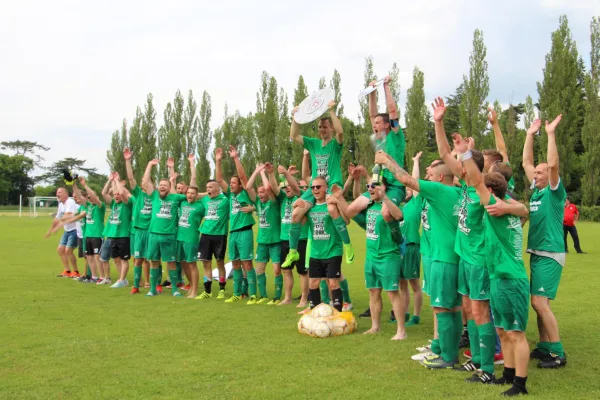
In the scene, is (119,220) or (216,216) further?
(119,220)

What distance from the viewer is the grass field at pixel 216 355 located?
5473mm

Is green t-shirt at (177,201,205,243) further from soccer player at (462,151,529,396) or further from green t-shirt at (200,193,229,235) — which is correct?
soccer player at (462,151,529,396)

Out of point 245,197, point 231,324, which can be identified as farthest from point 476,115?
point 231,324

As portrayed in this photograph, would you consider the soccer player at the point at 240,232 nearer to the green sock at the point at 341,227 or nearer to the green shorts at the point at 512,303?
the green sock at the point at 341,227

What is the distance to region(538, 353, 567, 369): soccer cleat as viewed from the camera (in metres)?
6.27

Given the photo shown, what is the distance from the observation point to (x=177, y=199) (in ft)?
40.3

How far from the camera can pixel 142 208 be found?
12.8m

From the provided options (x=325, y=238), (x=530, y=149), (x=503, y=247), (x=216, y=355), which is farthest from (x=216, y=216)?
(x=503, y=247)

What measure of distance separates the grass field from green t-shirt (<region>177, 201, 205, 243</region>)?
1.41 meters

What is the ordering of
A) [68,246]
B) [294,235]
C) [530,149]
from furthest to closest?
[68,246]
[294,235]
[530,149]

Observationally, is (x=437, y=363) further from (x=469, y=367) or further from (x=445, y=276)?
(x=445, y=276)

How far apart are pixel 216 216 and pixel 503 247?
747 centimetres

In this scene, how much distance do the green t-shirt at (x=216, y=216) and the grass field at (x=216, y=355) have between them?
5.20ft

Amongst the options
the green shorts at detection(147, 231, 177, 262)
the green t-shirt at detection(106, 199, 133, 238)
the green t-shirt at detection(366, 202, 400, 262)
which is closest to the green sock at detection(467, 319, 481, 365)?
the green t-shirt at detection(366, 202, 400, 262)
